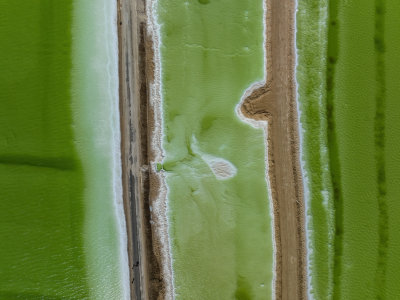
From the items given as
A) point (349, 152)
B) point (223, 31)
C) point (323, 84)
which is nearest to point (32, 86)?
point (223, 31)

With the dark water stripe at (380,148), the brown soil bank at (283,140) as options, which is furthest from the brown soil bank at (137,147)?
the dark water stripe at (380,148)

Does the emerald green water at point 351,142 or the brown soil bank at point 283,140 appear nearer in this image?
the emerald green water at point 351,142

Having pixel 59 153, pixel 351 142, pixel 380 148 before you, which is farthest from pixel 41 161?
pixel 380 148

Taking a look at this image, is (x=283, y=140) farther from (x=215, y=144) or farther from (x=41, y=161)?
(x=41, y=161)

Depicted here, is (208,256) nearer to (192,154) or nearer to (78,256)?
(192,154)

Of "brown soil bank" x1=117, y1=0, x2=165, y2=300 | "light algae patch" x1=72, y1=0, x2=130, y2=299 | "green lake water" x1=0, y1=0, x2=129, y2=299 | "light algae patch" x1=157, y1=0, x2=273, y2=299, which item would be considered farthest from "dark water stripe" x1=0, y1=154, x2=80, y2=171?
"light algae patch" x1=157, y1=0, x2=273, y2=299

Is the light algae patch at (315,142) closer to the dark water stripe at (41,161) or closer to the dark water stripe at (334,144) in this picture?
the dark water stripe at (334,144)
